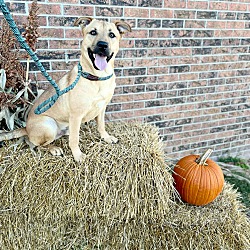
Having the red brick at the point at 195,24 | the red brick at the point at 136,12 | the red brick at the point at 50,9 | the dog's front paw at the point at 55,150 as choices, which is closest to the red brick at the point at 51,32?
the red brick at the point at 50,9

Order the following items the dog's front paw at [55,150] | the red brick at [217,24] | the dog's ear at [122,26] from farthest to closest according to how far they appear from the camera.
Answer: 1. the red brick at [217,24]
2. the dog's front paw at [55,150]
3. the dog's ear at [122,26]

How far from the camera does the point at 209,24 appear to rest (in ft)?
10.0

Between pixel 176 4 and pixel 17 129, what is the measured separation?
2072mm

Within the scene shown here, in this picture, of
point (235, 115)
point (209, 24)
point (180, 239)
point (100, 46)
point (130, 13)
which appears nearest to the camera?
point (100, 46)

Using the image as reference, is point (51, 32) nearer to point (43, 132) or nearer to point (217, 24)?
point (43, 132)

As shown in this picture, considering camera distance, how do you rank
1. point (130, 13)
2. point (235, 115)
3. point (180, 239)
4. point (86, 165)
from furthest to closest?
1. point (235, 115)
2. point (130, 13)
3. point (180, 239)
4. point (86, 165)

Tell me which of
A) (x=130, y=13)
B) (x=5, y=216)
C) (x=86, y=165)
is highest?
(x=130, y=13)

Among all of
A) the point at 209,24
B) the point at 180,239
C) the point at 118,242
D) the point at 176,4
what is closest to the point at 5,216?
the point at 118,242

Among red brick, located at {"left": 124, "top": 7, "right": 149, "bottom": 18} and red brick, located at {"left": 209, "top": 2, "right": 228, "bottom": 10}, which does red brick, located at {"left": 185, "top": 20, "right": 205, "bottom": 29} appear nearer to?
red brick, located at {"left": 209, "top": 2, "right": 228, "bottom": 10}

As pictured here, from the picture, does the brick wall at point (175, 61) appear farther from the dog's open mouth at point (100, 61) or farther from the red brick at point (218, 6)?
the dog's open mouth at point (100, 61)

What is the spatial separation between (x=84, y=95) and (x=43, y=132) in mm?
407

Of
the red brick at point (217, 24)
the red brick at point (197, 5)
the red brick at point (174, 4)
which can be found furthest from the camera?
the red brick at point (217, 24)

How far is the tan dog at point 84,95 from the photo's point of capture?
5.61ft

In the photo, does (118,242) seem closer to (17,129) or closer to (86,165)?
(86,165)
